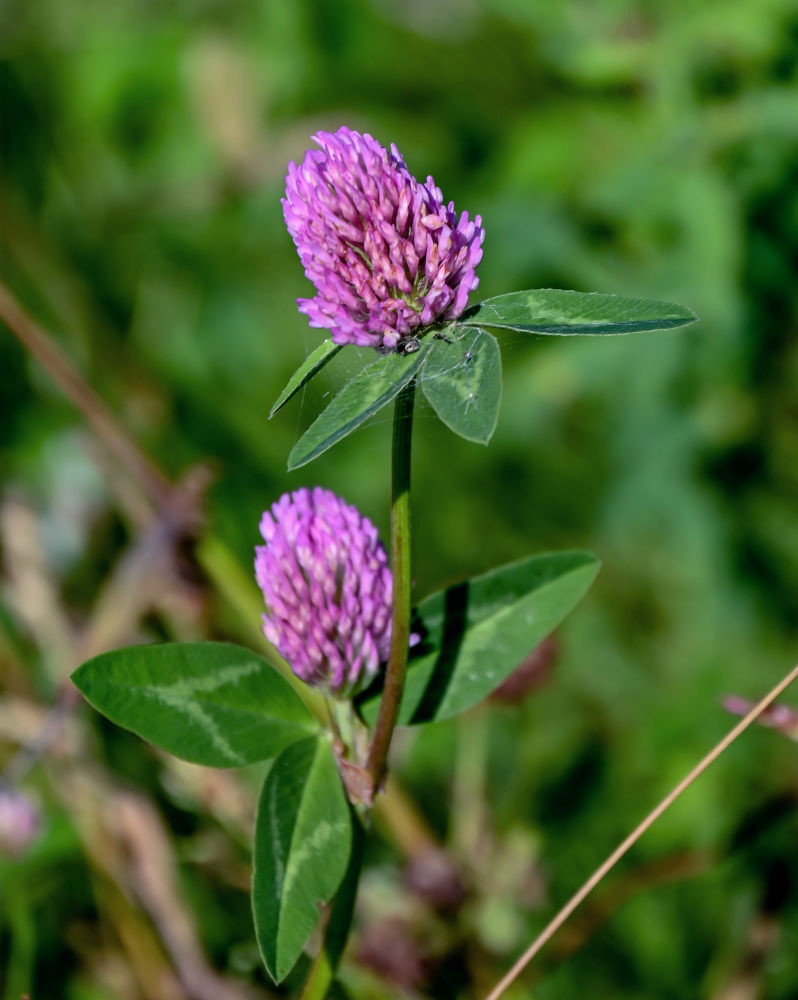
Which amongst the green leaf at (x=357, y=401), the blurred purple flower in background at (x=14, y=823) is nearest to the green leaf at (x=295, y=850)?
the green leaf at (x=357, y=401)

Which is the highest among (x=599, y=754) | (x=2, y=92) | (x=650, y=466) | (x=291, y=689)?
(x=2, y=92)

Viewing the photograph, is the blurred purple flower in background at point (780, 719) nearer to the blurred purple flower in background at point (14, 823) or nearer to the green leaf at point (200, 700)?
the green leaf at point (200, 700)

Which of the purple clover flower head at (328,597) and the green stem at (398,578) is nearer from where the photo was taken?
the green stem at (398,578)

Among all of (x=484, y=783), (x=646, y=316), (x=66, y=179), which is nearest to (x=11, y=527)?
(x=484, y=783)

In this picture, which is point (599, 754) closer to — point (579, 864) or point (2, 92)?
point (579, 864)

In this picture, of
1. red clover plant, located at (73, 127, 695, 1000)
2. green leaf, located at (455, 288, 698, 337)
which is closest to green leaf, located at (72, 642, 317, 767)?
red clover plant, located at (73, 127, 695, 1000)
